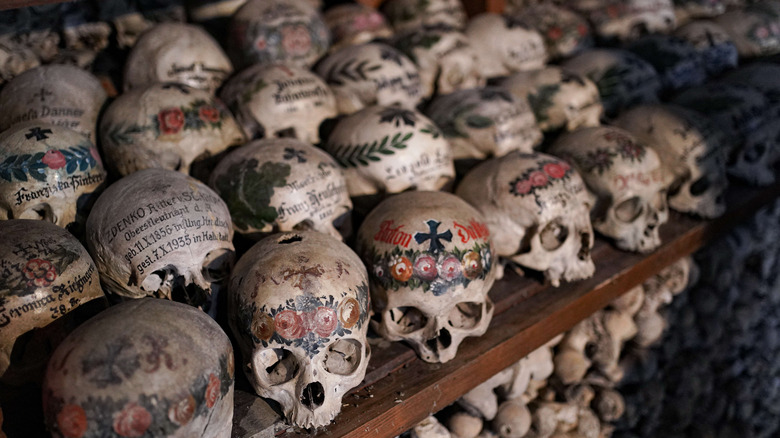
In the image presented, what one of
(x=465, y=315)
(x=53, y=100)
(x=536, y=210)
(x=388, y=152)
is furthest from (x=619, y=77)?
(x=53, y=100)

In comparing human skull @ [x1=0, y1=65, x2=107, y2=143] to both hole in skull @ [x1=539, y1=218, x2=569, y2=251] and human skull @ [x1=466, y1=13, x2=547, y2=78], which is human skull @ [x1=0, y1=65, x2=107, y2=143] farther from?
human skull @ [x1=466, y1=13, x2=547, y2=78]

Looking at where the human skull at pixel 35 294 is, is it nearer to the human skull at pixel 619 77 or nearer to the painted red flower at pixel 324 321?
the painted red flower at pixel 324 321

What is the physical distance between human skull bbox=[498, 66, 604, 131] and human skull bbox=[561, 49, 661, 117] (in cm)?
13

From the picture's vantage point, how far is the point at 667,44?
2297 mm

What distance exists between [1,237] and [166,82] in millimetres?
566

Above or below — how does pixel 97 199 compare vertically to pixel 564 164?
above

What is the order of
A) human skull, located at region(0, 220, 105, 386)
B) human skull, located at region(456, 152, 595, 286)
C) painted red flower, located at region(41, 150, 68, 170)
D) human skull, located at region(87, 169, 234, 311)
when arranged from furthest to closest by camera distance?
human skull, located at region(456, 152, 595, 286) → painted red flower, located at region(41, 150, 68, 170) → human skull, located at region(87, 169, 234, 311) → human skull, located at region(0, 220, 105, 386)

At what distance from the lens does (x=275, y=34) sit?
1.79m

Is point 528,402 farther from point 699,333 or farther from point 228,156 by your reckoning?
point 228,156

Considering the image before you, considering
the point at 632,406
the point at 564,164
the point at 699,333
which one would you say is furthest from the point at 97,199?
the point at 699,333

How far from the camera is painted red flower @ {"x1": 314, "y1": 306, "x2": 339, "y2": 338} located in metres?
1.09

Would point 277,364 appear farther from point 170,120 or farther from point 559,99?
point 559,99

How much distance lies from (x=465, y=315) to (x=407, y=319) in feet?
0.44

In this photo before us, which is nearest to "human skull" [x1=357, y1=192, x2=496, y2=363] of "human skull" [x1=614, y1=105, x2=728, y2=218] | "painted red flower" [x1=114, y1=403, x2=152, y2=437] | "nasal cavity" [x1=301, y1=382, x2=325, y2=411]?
"nasal cavity" [x1=301, y1=382, x2=325, y2=411]
